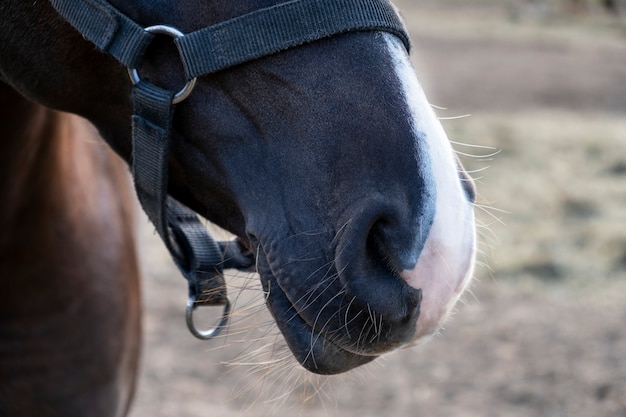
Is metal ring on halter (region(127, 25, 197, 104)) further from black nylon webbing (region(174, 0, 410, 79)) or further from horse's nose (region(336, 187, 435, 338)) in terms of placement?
horse's nose (region(336, 187, 435, 338))

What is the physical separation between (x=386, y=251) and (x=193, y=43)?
41 centimetres

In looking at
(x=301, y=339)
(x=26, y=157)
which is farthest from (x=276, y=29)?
(x=26, y=157)

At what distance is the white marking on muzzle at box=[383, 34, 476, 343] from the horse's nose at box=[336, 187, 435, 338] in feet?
0.04

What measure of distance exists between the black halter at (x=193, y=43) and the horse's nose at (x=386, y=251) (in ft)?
0.86

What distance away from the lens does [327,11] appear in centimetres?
116

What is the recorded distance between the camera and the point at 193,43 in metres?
1.19

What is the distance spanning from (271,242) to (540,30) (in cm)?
1254

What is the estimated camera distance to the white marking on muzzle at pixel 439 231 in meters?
1.11

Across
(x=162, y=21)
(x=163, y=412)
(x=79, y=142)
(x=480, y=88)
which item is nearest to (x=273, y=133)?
(x=162, y=21)

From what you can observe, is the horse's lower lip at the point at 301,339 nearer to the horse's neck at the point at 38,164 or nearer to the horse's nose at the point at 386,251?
the horse's nose at the point at 386,251

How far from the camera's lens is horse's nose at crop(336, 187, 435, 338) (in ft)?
3.59

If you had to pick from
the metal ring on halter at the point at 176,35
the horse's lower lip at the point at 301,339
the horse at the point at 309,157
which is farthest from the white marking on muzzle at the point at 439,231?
the metal ring on halter at the point at 176,35

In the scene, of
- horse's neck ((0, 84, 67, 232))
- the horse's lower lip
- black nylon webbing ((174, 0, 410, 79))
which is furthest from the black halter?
horse's neck ((0, 84, 67, 232))

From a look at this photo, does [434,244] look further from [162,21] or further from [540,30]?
[540,30]
